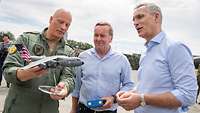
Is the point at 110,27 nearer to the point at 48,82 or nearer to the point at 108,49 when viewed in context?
the point at 108,49

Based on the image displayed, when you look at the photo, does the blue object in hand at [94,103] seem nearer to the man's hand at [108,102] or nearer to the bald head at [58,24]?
the man's hand at [108,102]

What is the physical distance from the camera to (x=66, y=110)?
8.98 meters

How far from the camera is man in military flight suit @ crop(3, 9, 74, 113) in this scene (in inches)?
132

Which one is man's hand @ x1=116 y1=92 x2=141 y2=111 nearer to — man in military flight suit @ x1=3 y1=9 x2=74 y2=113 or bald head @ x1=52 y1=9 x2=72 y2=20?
man in military flight suit @ x1=3 y1=9 x2=74 y2=113

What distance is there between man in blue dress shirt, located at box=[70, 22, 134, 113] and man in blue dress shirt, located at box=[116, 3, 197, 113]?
122 cm

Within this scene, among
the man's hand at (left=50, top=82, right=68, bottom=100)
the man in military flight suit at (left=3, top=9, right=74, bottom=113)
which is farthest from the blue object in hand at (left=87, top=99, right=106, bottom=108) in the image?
the man's hand at (left=50, top=82, right=68, bottom=100)

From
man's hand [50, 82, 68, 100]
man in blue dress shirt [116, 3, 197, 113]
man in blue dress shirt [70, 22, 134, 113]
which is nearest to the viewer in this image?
man in blue dress shirt [116, 3, 197, 113]

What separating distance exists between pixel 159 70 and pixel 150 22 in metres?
0.43

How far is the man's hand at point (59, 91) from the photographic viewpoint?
10.3 ft

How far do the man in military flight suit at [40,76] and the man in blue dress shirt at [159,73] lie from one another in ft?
2.29

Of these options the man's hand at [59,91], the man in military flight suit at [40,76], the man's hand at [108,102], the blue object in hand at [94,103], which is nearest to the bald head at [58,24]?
the man in military flight suit at [40,76]

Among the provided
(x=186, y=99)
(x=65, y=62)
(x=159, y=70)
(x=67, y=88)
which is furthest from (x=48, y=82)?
(x=186, y=99)

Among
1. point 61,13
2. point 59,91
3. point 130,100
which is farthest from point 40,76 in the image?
point 130,100

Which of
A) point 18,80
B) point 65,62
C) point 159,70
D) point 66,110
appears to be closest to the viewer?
point 65,62
